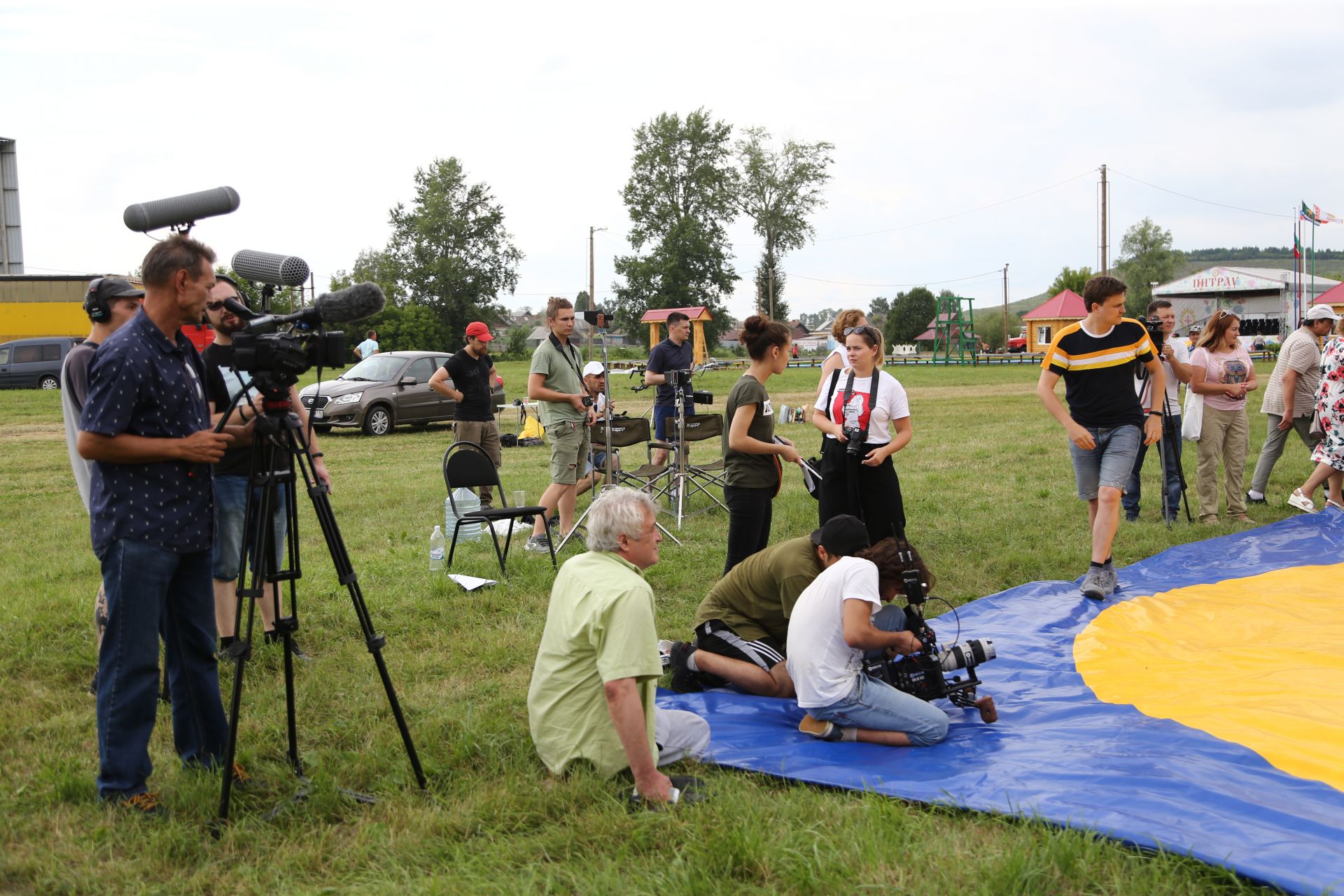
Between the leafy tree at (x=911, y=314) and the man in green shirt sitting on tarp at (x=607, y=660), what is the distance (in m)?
83.4

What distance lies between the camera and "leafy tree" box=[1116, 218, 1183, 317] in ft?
311

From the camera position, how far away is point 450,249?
61.9 meters

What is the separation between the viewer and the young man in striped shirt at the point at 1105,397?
6113 millimetres

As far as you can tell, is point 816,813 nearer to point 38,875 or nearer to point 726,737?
point 726,737

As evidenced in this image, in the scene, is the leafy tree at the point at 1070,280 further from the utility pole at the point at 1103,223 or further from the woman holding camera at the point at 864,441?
the woman holding camera at the point at 864,441

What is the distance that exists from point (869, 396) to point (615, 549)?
9.10 feet

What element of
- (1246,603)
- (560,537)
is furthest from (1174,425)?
(560,537)

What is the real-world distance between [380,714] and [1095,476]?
4661 mm

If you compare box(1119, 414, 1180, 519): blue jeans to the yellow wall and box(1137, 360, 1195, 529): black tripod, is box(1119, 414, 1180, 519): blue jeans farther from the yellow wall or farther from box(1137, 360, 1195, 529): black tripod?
the yellow wall

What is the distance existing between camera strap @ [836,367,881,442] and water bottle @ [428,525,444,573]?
3.05m

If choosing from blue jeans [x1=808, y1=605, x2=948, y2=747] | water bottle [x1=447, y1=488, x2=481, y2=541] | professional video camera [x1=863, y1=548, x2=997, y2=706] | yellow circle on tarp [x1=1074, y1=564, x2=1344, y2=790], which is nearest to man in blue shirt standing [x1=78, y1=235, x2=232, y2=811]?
blue jeans [x1=808, y1=605, x2=948, y2=747]

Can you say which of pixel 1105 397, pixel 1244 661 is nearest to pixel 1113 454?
pixel 1105 397

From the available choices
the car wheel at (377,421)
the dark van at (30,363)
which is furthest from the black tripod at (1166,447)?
the dark van at (30,363)

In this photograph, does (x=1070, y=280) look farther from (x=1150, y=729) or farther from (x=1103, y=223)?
(x=1150, y=729)
